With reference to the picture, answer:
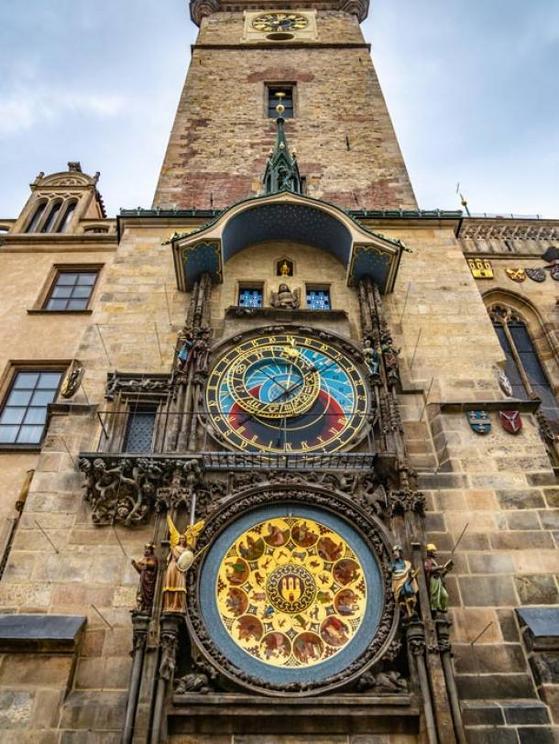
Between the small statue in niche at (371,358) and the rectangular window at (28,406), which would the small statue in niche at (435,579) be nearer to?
the small statue in niche at (371,358)

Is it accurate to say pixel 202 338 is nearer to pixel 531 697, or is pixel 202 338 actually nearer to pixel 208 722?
pixel 208 722

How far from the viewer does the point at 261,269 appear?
10578mm

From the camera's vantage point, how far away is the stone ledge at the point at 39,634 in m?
6.01

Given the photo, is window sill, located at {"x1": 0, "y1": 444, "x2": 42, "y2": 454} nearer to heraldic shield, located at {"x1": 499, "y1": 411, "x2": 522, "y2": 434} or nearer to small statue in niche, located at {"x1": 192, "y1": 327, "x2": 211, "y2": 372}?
small statue in niche, located at {"x1": 192, "y1": 327, "x2": 211, "y2": 372}

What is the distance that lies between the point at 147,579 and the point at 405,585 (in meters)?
2.60

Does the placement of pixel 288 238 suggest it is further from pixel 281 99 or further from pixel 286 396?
pixel 281 99

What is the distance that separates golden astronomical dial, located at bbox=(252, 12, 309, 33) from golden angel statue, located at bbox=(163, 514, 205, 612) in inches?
755

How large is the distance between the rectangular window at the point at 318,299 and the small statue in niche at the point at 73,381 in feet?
12.2

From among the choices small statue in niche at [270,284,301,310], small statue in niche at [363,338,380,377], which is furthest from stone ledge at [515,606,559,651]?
small statue in niche at [270,284,301,310]

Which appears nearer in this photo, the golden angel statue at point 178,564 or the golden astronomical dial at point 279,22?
the golden angel statue at point 178,564

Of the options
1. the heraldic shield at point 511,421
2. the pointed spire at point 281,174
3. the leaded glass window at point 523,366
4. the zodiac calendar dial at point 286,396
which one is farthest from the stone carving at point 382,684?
the pointed spire at point 281,174

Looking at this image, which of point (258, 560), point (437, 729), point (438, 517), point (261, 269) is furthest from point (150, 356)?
point (437, 729)

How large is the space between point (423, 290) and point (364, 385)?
270 cm

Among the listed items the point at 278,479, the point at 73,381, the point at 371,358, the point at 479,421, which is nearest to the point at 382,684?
the point at 278,479
